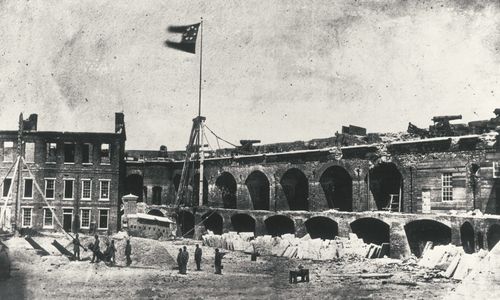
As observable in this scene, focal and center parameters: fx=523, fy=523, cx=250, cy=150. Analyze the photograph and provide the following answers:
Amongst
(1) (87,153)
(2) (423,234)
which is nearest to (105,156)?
(1) (87,153)

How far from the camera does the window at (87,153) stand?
132 feet

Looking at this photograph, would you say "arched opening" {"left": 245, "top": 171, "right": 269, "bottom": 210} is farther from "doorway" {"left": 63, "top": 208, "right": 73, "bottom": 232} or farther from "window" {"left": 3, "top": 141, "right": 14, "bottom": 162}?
"window" {"left": 3, "top": 141, "right": 14, "bottom": 162}

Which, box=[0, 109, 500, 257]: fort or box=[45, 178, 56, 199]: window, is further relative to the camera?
box=[45, 178, 56, 199]: window

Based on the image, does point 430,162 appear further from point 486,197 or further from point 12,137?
point 12,137

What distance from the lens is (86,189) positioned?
39906 millimetres

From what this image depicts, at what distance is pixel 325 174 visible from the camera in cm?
3562

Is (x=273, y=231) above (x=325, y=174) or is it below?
below

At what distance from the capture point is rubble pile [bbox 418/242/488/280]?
21.1 m

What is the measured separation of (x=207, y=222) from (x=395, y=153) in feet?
57.5

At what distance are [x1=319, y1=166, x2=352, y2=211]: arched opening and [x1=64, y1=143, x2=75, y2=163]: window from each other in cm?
1915

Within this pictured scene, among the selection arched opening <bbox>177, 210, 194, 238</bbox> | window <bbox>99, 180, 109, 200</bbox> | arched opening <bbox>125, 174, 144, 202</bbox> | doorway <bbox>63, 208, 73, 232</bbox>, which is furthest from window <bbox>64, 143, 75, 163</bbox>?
arched opening <bbox>125, 174, 144, 202</bbox>

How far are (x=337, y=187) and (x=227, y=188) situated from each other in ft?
35.6

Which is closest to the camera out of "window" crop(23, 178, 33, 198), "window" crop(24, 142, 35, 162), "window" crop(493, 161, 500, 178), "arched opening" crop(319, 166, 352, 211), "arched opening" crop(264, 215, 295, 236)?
"window" crop(493, 161, 500, 178)

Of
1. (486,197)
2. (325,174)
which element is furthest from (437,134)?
(325,174)
